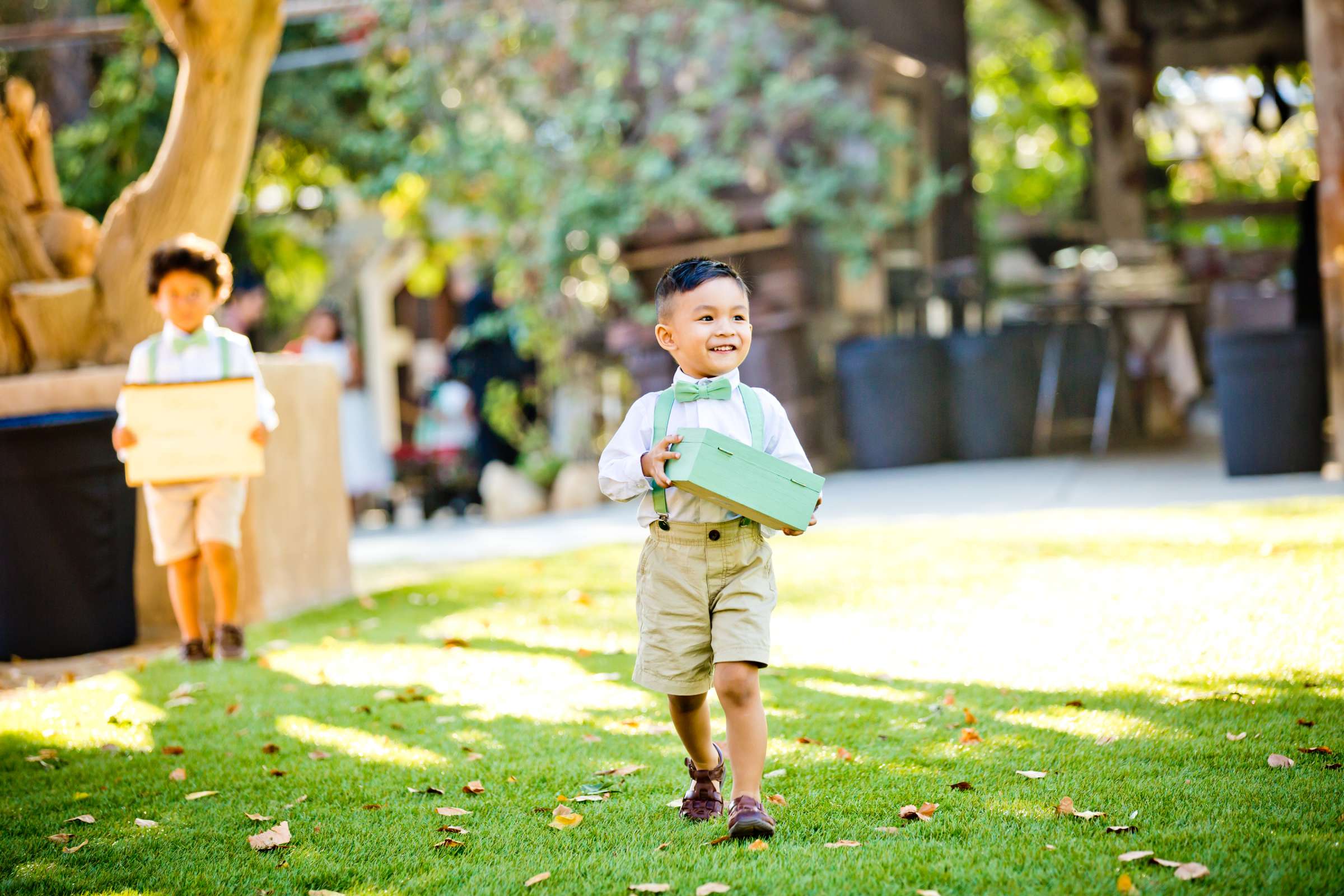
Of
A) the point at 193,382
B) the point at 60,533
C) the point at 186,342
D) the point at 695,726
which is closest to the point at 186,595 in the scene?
the point at 60,533

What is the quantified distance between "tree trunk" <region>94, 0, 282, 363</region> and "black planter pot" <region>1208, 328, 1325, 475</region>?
19.8 feet

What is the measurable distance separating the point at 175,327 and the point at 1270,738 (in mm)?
4242

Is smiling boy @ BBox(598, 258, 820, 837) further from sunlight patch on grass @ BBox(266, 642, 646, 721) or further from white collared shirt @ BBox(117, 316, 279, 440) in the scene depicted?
white collared shirt @ BBox(117, 316, 279, 440)

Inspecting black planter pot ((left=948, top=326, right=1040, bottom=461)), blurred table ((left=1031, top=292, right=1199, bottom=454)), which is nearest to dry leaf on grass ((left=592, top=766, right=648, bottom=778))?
black planter pot ((left=948, top=326, right=1040, bottom=461))

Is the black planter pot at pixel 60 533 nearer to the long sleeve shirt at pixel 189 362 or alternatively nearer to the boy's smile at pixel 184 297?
the long sleeve shirt at pixel 189 362

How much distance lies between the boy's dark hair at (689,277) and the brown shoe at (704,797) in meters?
1.07

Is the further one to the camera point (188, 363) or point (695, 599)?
point (188, 363)

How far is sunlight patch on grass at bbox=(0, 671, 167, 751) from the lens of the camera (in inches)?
175

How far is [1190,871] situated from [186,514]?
4288mm

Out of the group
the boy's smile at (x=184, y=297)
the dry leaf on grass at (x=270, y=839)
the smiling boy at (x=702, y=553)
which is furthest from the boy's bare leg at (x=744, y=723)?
the boy's smile at (x=184, y=297)

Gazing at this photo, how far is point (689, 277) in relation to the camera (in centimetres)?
324

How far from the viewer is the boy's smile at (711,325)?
3219mm

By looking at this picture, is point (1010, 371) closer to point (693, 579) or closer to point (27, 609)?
point (27, 609)

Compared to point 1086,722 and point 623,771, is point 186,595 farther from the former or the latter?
point 1086,722
